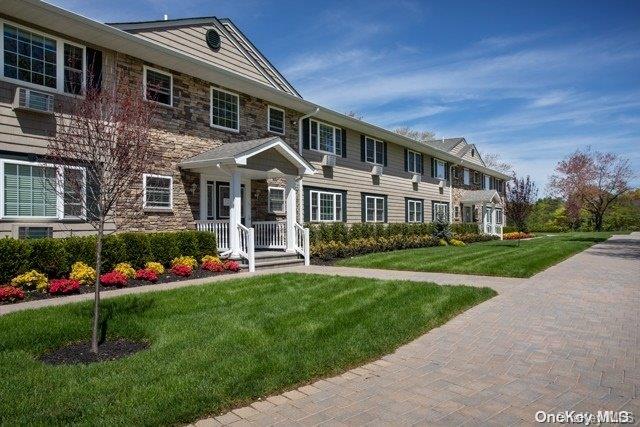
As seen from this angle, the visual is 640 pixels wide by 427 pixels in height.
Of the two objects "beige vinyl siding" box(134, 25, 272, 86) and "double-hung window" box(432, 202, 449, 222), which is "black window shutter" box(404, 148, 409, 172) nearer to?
"double-hung window" box(432, 202, 449, 222)

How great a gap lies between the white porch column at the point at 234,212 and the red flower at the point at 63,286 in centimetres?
478

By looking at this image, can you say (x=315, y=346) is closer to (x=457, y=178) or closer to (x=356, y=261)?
(x=356, y=261)

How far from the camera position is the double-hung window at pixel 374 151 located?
22000 mm

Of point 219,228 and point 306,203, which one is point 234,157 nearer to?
point 219,228

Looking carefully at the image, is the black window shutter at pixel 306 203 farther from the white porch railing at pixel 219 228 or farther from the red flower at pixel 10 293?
the red flower at pixel 10 293

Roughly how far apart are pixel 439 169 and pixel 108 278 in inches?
954

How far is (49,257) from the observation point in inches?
364

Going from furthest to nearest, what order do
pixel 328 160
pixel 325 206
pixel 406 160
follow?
1. pixel 406 160
2. pixel 325 206
3. pixel 328 160

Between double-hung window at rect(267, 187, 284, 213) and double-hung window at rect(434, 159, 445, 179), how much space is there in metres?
15.3

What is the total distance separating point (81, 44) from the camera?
10.9 metres

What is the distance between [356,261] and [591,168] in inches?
1668

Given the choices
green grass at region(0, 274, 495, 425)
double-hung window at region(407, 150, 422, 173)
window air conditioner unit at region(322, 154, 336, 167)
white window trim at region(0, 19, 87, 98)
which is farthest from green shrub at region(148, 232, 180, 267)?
double-hung window at region(407, 150, 422, 173)

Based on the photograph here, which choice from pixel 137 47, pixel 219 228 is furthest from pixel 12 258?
pixel 137 47

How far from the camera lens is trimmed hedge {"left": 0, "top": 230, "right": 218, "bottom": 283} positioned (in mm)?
8742
